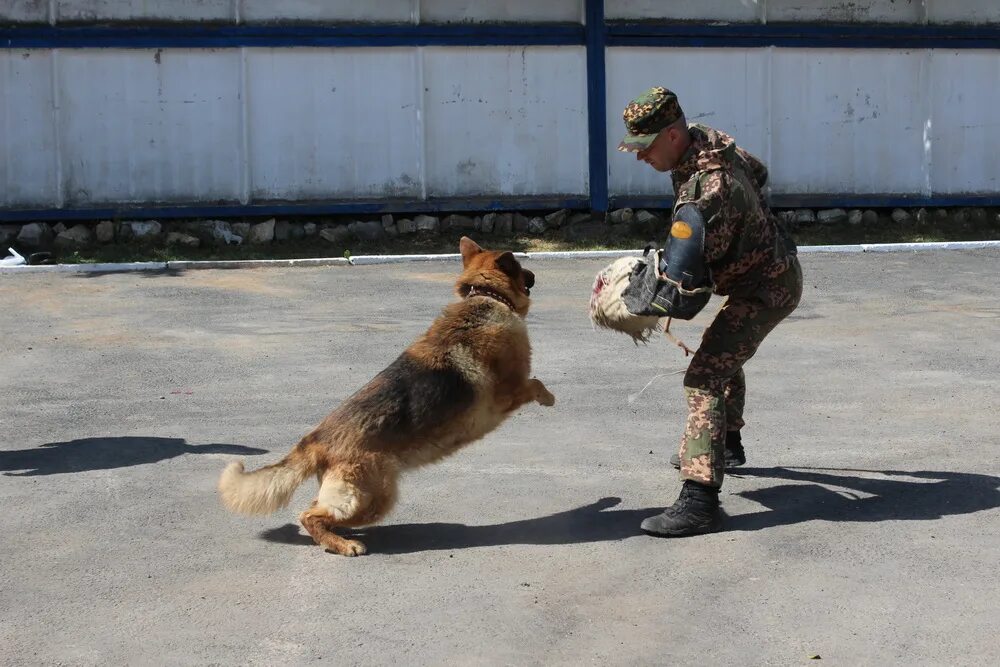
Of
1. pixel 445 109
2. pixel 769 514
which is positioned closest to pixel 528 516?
pixel 769 514

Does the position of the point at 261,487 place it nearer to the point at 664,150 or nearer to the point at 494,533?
the point at 494,533

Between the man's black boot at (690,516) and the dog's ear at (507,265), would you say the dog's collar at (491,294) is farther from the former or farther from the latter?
the man's black boot at (690,516)

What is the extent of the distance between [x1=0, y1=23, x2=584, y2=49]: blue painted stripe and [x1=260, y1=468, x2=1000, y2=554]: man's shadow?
37.7 ft

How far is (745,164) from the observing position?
5.57 meters

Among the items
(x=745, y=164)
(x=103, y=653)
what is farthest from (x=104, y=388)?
→ (x=745, y=164)

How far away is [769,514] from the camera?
5.86 meters

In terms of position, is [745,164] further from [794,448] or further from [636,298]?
[794,448]

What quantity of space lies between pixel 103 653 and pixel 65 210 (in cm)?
Answer: 1290

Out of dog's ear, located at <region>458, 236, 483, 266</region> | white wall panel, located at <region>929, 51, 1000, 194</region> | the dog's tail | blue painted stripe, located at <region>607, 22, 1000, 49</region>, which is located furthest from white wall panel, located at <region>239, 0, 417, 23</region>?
the dog's tail

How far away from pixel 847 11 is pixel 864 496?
13.0 metres

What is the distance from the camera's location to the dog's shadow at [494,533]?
219 inches

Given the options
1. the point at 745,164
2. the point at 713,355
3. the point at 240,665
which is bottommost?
the point at 240,665

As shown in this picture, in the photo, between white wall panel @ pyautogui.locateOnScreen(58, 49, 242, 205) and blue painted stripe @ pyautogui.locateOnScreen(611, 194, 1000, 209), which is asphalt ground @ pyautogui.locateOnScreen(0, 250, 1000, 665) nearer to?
white wall panel @ pyautogui.locateOnScreen(58, 49, 242, 205)

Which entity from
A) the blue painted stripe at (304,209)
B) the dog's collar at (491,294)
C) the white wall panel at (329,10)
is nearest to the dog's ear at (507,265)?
the dog's collar at (491,294)
